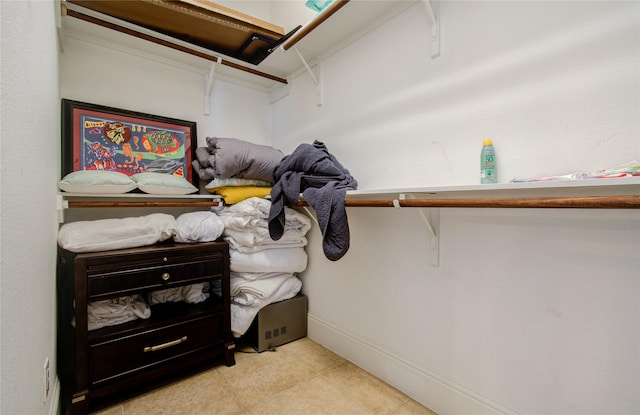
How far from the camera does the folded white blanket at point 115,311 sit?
1441 millimetres

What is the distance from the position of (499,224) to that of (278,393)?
4.41ft

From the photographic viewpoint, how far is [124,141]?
185cm

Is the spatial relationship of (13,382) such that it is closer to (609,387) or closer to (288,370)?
(288,370)

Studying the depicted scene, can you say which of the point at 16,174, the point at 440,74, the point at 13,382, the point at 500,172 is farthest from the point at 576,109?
the point at 13,382

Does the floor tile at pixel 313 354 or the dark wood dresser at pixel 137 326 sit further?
the floor tile at pixel 313 354

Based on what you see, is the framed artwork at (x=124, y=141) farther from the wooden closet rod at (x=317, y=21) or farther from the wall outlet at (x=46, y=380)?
the wall outlet at (x=46, y=380)

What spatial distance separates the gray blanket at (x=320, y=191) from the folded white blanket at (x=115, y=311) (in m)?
0.82

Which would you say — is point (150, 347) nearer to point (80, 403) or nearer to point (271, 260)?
point (80, 403)

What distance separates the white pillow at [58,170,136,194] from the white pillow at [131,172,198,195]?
61mm

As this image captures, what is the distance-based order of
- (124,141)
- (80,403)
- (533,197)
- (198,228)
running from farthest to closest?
(124,141) → (198,228) → (80,403) → (533,197)

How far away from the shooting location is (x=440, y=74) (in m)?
1.33

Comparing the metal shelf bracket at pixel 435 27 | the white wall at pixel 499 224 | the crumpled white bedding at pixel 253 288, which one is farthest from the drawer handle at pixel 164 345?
the metal shelf bracket at pixel 435 27

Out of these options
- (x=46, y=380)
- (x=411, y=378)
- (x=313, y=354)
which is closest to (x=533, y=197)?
(x=411, y=378)

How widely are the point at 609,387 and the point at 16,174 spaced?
177cm
